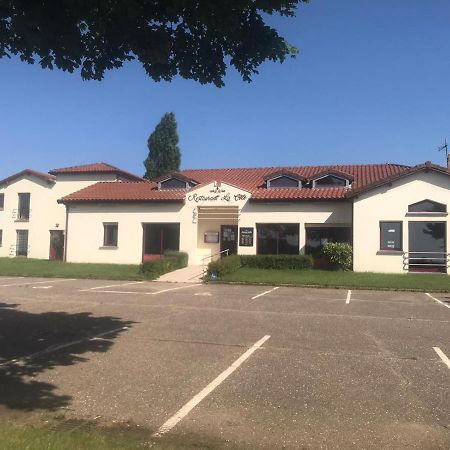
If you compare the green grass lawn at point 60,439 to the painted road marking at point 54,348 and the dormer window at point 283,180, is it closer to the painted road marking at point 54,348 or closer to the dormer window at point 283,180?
the painted road marking at point 54,348

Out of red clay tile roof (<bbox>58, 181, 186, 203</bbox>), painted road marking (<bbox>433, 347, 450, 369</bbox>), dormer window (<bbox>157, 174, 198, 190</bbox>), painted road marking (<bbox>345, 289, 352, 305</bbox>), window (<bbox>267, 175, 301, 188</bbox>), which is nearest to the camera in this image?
painted road marking (<bbox>433, 347, 450, 369</bbox>)

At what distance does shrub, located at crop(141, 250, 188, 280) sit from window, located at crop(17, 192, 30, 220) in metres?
14.3

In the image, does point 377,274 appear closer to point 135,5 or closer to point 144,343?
point 144,343

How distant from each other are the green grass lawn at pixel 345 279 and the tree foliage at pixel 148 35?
48.5 ft

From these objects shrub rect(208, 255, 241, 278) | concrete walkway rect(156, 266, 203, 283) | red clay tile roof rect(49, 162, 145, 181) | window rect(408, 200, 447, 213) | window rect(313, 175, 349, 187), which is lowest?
concrete walkway rect(156, 266, 203, 283)

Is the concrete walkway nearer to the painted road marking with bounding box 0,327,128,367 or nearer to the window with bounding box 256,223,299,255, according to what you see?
the window with bounding box 256,223,299,255

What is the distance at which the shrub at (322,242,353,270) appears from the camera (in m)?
23.5

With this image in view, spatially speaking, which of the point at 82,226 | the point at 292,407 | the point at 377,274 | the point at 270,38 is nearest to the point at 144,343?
the point at 292,407

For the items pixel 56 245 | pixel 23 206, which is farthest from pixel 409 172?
pixel 23 206

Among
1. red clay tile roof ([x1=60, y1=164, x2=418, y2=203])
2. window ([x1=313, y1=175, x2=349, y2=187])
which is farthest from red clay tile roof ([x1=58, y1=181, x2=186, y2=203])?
window ([x1=313, y1=175, x2=349, y2=187])

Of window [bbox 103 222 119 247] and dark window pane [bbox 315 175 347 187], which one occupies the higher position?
dark window pane [bbox 315 175 347 187]

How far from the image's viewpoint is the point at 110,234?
29016 millimetres

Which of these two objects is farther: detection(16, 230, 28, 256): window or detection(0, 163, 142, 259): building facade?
detection(16, 230, 28, 256): window

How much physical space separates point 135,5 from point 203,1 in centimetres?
85
